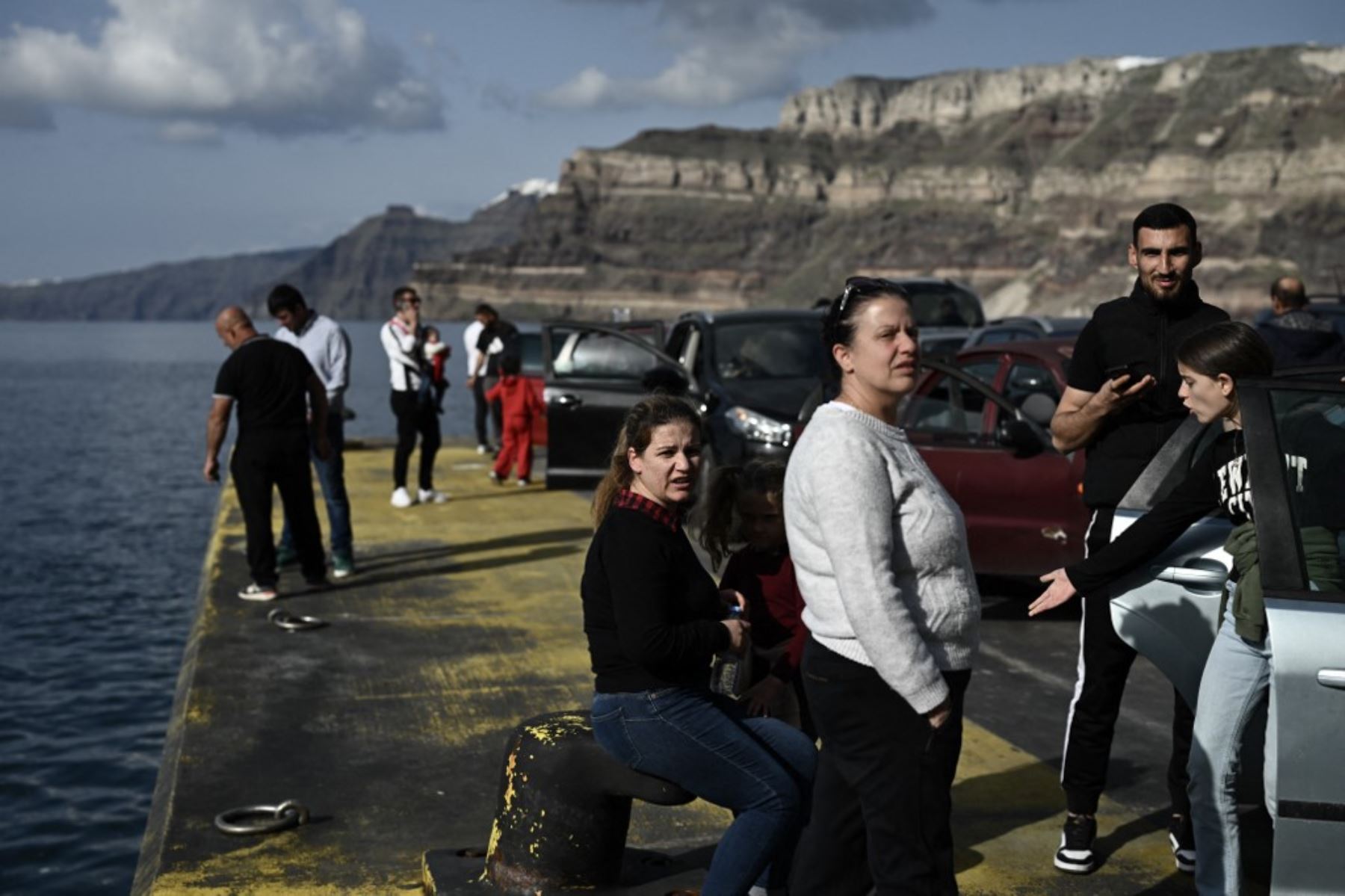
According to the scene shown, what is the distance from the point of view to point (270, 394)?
9.45 m

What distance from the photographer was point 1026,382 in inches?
400

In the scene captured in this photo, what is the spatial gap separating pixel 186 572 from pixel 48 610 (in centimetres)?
319

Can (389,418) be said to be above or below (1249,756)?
below

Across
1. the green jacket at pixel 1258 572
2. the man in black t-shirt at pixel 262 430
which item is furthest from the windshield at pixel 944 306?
the green jacket at pixel 1258 572

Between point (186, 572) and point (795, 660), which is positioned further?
point (186, 572)

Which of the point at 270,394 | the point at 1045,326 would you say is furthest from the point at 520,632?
the point at 1045,326

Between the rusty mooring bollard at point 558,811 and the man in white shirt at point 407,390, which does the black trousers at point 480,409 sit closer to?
the man in white shirt at point 407,390

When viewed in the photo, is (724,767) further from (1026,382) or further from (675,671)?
(1026,382)

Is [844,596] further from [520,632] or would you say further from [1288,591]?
[520,632]

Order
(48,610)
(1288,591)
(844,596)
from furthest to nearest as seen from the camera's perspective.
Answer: (48,610)
(1288,591)
(844,596)

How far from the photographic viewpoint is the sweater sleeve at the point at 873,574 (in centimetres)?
326

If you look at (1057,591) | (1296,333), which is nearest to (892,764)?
(1057,591)

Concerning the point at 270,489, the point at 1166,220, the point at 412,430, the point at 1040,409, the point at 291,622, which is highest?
the point at 1166,220

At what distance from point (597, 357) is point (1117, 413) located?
10.4 metres
